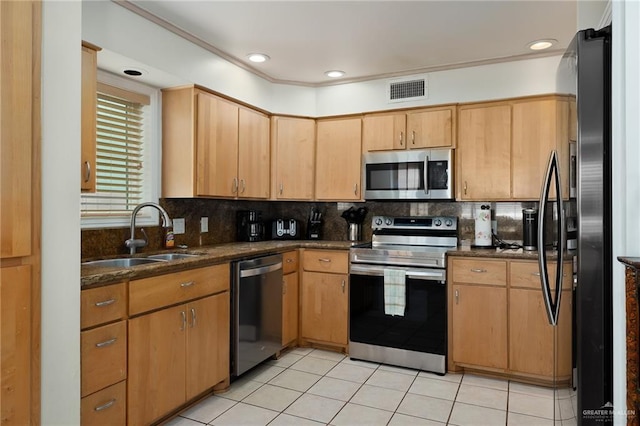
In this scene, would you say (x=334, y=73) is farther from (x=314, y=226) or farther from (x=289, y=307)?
(x=289, y=307)

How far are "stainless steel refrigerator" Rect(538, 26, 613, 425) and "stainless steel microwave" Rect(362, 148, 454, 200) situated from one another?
1.92 metres

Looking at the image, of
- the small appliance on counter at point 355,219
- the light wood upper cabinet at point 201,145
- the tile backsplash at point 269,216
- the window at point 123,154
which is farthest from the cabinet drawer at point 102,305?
the small appliance on counter at point 355,219

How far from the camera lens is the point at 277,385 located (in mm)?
2824

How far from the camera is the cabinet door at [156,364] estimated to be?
2021 mm

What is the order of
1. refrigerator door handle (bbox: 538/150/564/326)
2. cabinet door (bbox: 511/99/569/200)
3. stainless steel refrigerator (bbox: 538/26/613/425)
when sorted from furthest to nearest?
cabinet door (bbox: 511/99/569/200) → refrigerator door handle (bbox: 538/150/564/326) → stainless steel refrigerator (bbox: 538/26/613/425)

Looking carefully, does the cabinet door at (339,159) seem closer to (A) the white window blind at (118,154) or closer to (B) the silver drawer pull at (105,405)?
(A) the white window blind at (118,154)

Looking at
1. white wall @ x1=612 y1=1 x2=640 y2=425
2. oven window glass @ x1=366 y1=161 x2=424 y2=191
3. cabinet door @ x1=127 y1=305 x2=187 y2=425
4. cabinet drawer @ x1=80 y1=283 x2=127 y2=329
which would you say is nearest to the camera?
white wall @ x1=612 y1=1 x2=640 y2=425

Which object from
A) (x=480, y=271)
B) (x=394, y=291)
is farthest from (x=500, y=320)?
(x=394, y=291)

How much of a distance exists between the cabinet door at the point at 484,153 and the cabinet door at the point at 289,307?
1589mm

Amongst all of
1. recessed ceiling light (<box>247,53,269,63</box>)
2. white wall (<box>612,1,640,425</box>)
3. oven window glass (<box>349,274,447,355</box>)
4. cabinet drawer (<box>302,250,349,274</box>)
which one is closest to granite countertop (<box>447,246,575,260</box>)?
oven window glass (<box>349,274,447,355</box>)

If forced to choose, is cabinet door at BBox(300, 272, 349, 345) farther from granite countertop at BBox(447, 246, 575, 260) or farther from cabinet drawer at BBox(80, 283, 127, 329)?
cabinet drawer at BBox(80, 283, 127, 329)

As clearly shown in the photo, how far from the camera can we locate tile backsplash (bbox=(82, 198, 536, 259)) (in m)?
2.66

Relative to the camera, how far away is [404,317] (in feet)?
10.2

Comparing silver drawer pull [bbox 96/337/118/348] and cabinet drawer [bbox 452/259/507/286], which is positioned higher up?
cabinet drawer [bbox 452/259/507/286]
